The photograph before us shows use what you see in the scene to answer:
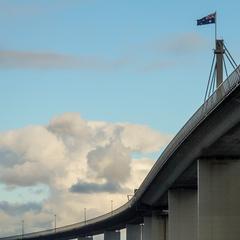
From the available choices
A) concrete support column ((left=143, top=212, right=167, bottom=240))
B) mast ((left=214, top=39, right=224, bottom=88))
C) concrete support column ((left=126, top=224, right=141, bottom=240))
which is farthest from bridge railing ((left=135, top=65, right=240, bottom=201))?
concrete support column ((left=126, top=224, right=141, bottom=240))

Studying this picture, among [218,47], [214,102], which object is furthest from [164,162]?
[214,102]

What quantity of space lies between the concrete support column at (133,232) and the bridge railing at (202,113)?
6610 centimetres

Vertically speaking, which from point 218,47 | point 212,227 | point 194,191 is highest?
point 218,47

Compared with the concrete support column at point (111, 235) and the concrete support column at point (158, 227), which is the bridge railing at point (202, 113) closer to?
the concrete support column at point (158, 227)

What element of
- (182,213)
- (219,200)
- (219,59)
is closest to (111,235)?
(182,213)

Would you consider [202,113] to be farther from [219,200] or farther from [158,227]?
[158,227]

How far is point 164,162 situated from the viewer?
7869 centimetres

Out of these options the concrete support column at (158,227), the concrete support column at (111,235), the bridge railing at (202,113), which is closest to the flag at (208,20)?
the bridge railing at (202,113)

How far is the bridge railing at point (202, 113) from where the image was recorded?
168ft

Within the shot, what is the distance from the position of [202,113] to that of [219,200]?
8662 mm

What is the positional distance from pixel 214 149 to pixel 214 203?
467cm

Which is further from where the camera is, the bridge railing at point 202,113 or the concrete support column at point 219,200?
the concrete support column at point 219,200

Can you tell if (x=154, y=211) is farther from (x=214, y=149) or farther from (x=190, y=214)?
(x=214, y=149)

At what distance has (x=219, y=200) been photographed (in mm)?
64812
